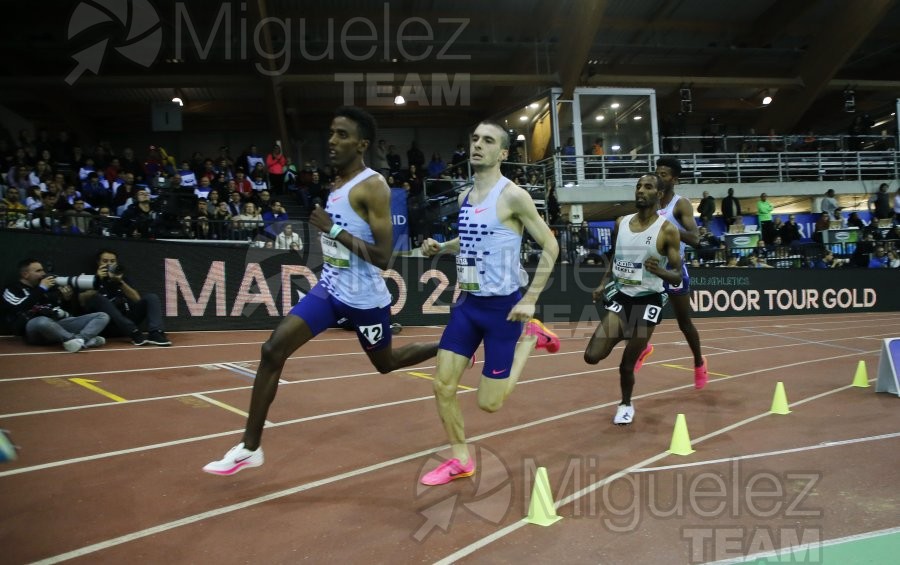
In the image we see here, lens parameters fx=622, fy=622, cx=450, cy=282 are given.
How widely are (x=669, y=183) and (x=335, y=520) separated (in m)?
5.15

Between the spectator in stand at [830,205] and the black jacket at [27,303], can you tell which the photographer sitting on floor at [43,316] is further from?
the spectator in stand at [830,205]

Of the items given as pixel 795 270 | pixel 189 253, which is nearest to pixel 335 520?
pixel 189 253

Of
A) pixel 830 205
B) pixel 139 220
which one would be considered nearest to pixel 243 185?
pixel 139 220

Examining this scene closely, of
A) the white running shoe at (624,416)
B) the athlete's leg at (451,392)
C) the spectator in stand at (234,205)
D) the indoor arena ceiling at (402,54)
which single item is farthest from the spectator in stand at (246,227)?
the athlete's leg at (451,392)

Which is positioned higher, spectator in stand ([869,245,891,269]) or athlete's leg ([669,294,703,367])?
spectator in stand ([869,245,891,269])

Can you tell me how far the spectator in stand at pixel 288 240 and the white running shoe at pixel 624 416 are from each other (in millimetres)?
8212

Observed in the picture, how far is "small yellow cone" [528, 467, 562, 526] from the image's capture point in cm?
346

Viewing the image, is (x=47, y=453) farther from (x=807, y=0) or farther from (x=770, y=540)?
(x=807, y=0)

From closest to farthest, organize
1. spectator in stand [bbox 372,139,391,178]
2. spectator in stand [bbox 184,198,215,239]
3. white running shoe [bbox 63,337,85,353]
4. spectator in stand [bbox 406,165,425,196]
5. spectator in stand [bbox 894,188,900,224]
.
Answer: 1. white running shoe [bbox 63,337,85,353]
2. spectator in stand [bbox 184,198,215,239]
3. spectator in stand [bbox 406,165,425,196]
4. spectator in stand [bbox 372,139,391,178]
5. spectator in stand [bbox 894,188,900,224]

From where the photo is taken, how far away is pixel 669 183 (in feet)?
22.5

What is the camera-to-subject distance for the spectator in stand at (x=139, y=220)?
1106 cm

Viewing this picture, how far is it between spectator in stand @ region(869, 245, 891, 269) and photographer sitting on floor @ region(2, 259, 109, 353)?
69.8 feet

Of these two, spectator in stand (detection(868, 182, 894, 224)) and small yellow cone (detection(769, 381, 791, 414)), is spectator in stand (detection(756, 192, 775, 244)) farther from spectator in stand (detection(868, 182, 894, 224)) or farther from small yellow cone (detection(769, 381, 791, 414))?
small yellow cone (detection(769, 381, 791, 414))

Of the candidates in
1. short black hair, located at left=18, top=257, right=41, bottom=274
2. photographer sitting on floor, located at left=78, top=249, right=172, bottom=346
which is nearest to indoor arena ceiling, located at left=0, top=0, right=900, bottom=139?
photographer sitting on floor, located at left=78, top=249, right=172, bottom=346
